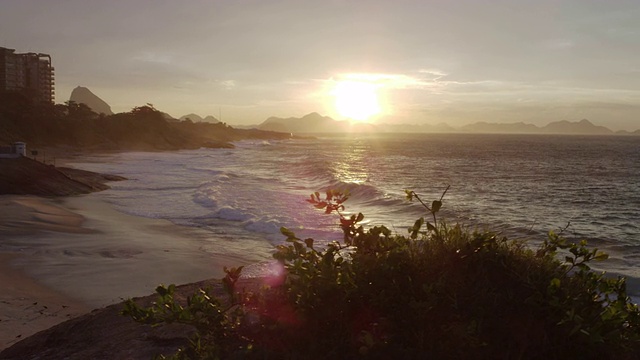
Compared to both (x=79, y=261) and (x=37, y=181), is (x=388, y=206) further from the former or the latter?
(x=37, y=181)

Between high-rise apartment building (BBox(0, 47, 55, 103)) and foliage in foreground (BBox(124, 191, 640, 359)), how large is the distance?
103 m

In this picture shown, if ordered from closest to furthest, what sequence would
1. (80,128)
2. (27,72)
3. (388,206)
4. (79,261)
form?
(79,261)
(388,206)
(80,128)
(27,72)

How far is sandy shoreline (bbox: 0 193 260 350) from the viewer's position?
7873 mm

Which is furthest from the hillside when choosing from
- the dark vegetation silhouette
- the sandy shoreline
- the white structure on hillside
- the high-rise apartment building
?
the high-rise apartment building

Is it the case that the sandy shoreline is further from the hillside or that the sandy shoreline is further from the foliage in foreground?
the foliage in foreground

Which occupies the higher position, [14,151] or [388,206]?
[14,151]

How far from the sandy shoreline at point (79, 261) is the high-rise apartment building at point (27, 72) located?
88869 millimetres

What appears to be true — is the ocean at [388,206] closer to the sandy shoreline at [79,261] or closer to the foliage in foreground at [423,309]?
the sandy shoreline at [79,261]

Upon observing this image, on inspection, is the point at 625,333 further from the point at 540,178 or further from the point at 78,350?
the point at 540,178

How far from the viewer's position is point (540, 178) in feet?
132

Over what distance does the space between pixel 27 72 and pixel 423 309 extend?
125m

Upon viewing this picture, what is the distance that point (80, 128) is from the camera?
7450 cm

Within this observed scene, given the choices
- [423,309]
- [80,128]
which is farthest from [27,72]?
[423,309]

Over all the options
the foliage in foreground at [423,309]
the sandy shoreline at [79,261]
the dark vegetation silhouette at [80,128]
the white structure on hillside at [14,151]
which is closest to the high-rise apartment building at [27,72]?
the dark vegetation silhouette at [80,128]
